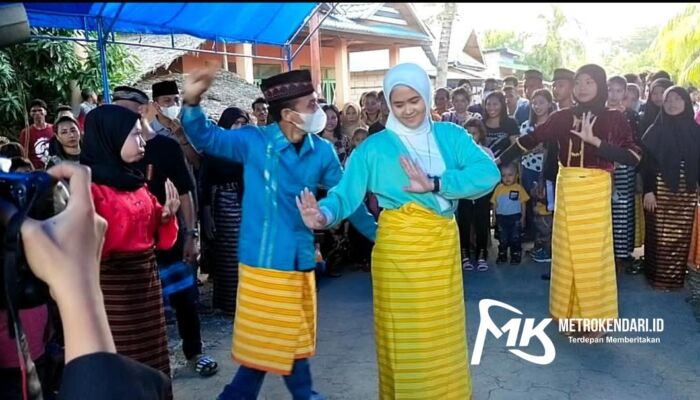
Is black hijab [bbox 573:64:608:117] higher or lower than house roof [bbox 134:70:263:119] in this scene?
lower

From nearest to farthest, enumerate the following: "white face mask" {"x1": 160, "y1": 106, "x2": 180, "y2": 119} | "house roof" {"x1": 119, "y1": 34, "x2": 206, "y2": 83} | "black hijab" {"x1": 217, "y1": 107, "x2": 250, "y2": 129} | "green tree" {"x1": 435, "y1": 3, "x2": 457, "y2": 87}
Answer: "white face mask" {"x1": 160, "y1": 106, "x2": 180, "y2": 119} → "black hijab" {"x1": 217, "y1": 107, "x2": 250, "y2": 129} → "house roof" {"x1": 119, "y1": 34, "x2": 206, "y2": 83} → "green tree" {"x1": 435, "y1": 3, "x2": 457, "y2": 87}

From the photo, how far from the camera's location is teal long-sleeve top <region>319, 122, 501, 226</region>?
2660 mm

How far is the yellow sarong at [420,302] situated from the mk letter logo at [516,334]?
115 cm

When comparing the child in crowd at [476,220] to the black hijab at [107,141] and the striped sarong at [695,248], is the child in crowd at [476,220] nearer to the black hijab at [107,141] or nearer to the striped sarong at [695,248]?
the striped sarong at [695,248]

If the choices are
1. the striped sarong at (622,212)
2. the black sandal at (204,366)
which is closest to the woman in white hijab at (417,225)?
the black sandal at (204,366)

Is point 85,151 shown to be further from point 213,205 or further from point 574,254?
point 574,254

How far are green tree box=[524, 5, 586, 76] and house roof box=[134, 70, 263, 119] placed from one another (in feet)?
71.4

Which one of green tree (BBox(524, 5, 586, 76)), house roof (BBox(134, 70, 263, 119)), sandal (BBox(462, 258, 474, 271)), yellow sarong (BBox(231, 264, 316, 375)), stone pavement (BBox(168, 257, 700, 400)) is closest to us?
yellow sarong (BBox(231, 264, 316, 375))

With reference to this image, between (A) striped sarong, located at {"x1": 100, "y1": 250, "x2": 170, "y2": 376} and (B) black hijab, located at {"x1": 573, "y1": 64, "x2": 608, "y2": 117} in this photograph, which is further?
(B) black hijab, located at {"x1": 573, "y1": 64, "x2": 608, "y2": 117}

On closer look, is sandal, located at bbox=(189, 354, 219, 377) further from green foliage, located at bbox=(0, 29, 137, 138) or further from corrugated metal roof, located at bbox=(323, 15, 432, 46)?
corrugated metal roof, located at bbox=(323, 15, 432, 46)

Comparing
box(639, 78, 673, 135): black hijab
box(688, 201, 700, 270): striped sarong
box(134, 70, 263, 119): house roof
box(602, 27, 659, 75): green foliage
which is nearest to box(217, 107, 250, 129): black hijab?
box(639, 78, 673, 135): black hijab

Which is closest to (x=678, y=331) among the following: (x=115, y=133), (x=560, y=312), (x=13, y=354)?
(x=560, y=312)

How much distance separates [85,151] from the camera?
8.59 ft

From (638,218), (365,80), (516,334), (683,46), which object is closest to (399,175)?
(516,334)
